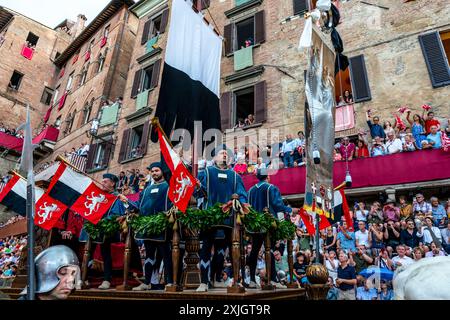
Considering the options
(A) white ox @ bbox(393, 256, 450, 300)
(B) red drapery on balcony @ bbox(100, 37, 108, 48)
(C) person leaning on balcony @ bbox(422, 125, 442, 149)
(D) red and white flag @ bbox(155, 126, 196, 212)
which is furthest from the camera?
(B) red drapery on balcony @ bbox(100, 37, 108, 48)

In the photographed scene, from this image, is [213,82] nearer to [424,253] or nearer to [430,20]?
[424,253]

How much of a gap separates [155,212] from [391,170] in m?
7.12

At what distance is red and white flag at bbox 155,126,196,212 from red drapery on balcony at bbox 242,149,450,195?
6.55 meters

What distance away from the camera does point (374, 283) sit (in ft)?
20.2

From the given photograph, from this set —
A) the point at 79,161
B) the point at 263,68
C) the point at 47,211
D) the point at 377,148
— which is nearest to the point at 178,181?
the point at 47,211

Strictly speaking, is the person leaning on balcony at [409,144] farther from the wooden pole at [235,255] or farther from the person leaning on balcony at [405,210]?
the wooden pole at [235,255]

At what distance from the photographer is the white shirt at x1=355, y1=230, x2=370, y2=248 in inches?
296

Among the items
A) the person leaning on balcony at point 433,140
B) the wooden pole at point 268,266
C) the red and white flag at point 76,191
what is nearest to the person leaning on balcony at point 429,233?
the person leaning on balcony at point 433,140

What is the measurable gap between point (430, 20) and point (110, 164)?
17.4m

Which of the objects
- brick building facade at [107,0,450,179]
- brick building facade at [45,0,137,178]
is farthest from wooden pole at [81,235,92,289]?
brick building facade at [45,0,137,178]

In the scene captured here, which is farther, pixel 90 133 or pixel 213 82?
pixel 90 133

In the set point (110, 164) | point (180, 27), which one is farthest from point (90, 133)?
point (180, 27)

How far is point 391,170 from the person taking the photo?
886 centimetres

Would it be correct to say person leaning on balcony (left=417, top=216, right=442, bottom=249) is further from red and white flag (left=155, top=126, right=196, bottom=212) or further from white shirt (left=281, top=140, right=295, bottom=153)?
red and white flag (left=155, top=126, right=196, bottom=212)
